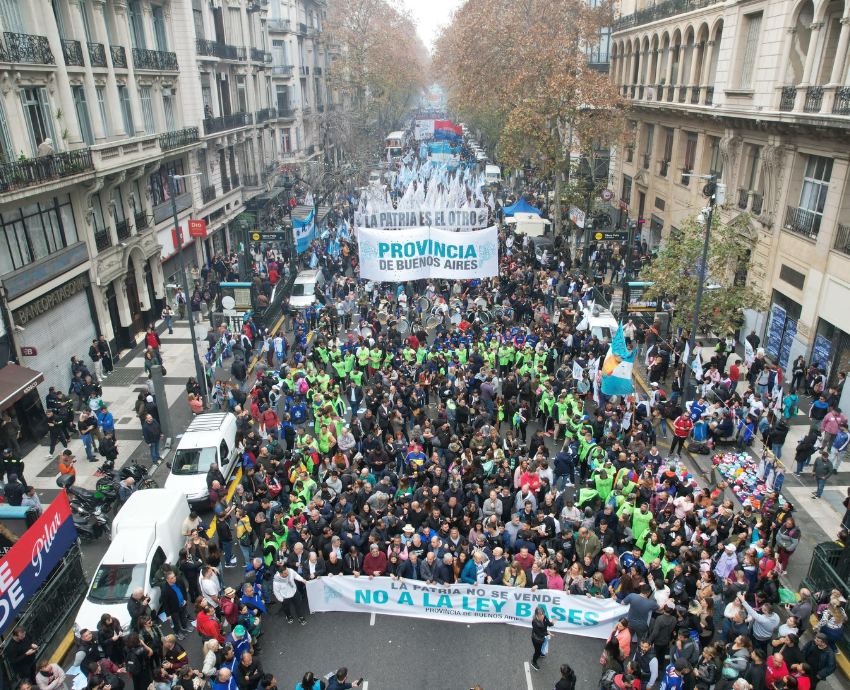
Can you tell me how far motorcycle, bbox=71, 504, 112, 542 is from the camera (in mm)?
13531

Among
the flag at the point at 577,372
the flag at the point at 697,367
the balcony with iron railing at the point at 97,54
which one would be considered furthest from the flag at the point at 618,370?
the balcony with iron railing at the point at 97,54

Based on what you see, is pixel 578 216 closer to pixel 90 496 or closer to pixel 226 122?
pixel 226 122

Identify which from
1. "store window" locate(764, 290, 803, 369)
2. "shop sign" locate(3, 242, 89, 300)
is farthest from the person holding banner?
"shop sign" locate(3, 242, 89, 300)

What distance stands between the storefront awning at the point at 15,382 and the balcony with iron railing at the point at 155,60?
15.0m

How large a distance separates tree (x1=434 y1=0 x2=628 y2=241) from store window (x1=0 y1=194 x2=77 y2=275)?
70.1 ft

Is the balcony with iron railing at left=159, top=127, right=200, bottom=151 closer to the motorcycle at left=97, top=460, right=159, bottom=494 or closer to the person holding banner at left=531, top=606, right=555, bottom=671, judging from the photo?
the motorcycle at left=97, top=460, right=159, bottom=494

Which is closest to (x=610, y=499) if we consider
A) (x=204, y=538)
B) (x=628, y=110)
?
(x=204, y=538)

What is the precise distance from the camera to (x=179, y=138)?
30281 millimetres

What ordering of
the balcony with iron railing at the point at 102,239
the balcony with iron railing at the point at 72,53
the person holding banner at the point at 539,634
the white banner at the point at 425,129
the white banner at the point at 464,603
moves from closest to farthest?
the person holding banner at the point at 539,634
the white banner at the point at 464,603
the balcony with iron railing at the point at 72,53
the balcony with iron railing at the point at 102,239
the white banner at the point at 425,129

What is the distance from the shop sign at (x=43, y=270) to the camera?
18344mm

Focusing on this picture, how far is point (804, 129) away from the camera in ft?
66.5

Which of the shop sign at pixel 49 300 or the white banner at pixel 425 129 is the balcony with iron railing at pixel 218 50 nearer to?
the shop sign at pixel 49 300

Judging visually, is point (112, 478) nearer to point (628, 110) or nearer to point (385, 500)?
point (385, 500)

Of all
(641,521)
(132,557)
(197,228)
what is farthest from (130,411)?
(641,521)
